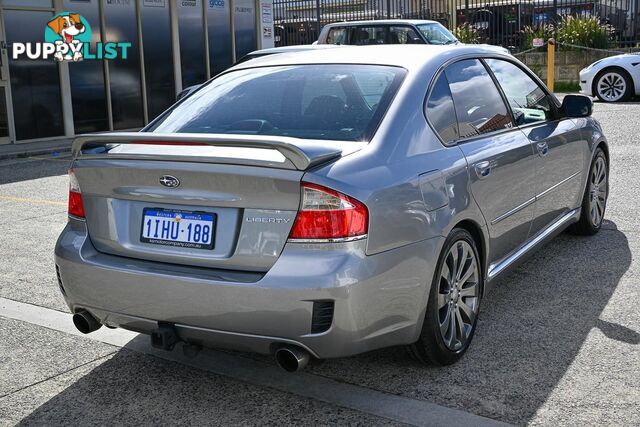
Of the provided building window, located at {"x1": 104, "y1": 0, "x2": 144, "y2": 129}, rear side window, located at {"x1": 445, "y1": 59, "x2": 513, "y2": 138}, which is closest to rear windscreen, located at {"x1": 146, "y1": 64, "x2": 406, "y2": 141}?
rear side window, located at {"x1": 445, "y1": 59, "x2": 513, "y2": 138}

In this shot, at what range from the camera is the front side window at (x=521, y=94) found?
16.7 feet

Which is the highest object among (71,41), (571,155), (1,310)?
(71,41)

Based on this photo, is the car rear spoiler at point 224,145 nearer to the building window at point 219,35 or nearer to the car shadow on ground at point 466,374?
the car shadow on ground at point 466,374

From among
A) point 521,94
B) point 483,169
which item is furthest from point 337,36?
point 483,169

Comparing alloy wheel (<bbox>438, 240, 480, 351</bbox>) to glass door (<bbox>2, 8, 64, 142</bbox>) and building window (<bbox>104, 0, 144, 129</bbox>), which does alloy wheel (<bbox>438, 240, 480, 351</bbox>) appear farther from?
Result: building window (<bbox>104, 0, 144, 129</bbox>)

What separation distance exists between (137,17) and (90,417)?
15540 millimetres

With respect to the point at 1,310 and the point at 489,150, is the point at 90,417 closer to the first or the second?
the point at 1,310

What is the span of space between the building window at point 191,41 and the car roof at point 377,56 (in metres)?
14.9

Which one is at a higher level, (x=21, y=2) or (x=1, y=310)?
(x=21, y=2)

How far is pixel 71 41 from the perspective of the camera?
1652cm

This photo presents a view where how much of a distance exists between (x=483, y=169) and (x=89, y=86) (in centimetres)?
1419

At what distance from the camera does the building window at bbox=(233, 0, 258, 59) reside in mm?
20797

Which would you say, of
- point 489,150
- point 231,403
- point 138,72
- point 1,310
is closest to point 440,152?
point 489,150

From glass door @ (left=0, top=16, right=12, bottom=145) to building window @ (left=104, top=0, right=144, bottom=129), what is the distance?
102 inches
